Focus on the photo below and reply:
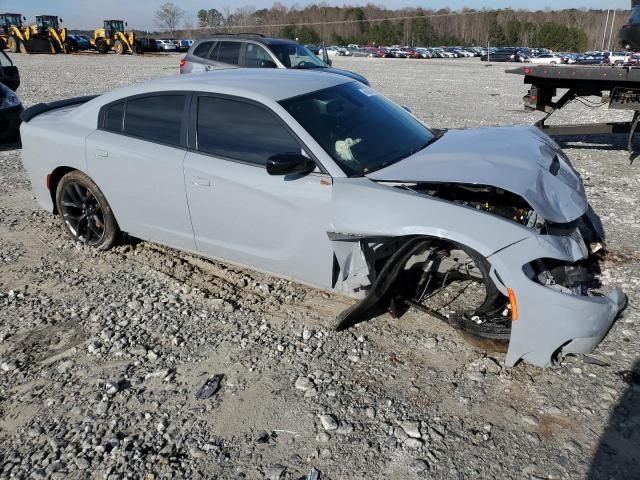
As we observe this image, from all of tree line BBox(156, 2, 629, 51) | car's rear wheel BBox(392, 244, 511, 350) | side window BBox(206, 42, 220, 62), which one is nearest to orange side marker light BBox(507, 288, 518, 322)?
car's rear wheel BBox(392, 244, 511, 350)

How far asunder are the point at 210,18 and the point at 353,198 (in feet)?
366

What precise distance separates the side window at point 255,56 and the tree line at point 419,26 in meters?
62.3

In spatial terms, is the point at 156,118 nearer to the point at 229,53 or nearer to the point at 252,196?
the point at 252,196

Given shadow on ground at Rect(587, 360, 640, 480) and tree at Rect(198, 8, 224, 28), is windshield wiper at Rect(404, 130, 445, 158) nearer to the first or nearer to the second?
shadow on ground at Rect(587, 360, 640, 480)

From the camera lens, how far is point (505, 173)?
11.1ft

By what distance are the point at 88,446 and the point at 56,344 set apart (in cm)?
114

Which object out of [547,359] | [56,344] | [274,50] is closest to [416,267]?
[547,359]

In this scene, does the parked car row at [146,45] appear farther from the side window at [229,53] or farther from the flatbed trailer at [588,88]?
the flatbed trailer at [588,88]

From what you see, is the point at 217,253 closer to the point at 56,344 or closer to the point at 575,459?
the point at 56,344

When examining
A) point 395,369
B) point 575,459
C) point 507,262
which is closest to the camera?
point 575,459

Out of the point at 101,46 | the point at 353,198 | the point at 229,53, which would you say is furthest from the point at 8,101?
the point at 101,46

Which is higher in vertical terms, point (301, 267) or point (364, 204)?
point (364, 204)

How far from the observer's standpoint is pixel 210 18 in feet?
343

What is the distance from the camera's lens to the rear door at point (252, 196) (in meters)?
3.62
